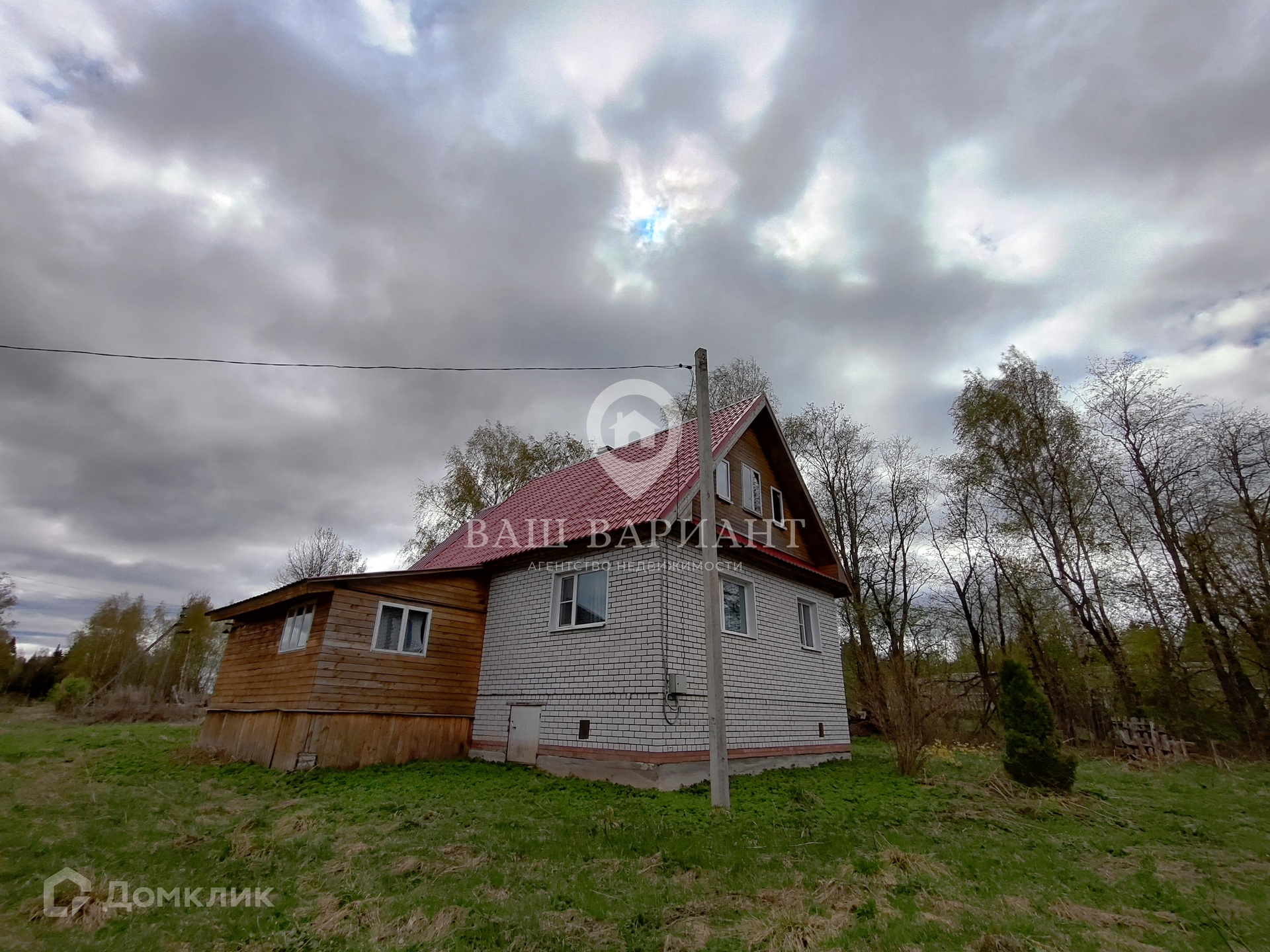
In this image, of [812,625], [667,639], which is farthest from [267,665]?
[812,625]

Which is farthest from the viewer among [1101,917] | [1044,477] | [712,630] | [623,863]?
[1044,477]

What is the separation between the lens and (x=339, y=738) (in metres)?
10.4

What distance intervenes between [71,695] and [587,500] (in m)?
28.8

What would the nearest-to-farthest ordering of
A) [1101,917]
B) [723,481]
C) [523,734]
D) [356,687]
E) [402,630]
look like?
[1101,917] < [356,687] < [523,734] < [402,630] < [723,481]

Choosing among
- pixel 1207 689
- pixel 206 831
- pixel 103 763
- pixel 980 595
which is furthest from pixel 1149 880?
pixel 980 595

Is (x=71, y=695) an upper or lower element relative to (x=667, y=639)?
lower

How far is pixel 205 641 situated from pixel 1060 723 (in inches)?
1963

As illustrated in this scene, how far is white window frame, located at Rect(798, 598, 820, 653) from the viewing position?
546 inches

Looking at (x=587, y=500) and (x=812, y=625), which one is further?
(x=812, y=625)

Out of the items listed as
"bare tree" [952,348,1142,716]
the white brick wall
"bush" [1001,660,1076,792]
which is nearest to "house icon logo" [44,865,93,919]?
the white brick wall

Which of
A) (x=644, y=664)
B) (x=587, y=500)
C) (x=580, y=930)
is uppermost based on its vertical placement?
(x=587, y=500)

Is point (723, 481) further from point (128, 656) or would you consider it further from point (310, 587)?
point (128, 656)

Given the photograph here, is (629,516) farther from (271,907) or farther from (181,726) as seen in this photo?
(181,726)

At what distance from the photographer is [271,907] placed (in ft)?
14.3
